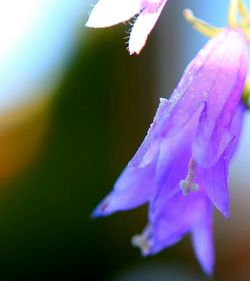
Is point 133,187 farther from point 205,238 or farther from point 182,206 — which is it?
point 205,238

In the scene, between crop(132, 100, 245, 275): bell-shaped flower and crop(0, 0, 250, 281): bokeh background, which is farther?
crop(0, 0, 250, 281): bokeh background

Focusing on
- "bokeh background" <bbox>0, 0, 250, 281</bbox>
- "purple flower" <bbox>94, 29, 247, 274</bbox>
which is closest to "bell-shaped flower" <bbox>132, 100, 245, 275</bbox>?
"purple flower" <bbox>94, 29, 247, 274</bbox>

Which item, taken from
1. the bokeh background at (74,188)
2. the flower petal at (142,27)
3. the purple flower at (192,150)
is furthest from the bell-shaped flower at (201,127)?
the bokeh background at (74,188)

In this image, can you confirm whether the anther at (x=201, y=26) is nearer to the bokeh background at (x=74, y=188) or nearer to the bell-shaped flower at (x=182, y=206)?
the bell-shaped flower at (x=182, y=206)

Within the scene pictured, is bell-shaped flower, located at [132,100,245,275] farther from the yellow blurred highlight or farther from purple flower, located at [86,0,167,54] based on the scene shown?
the yellow blurred highlight

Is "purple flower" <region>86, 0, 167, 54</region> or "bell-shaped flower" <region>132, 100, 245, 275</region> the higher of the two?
"purple flower" <region>86, 0, 167, 54</region>

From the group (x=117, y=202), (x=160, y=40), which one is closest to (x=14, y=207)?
(x=160, y=40)

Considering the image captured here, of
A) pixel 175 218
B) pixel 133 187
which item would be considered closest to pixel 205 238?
pixel 175 218
